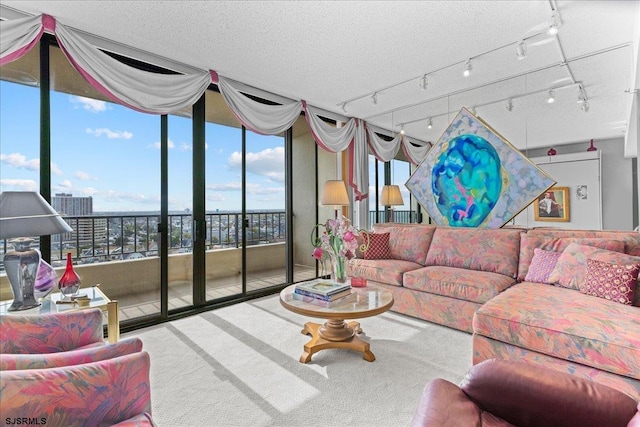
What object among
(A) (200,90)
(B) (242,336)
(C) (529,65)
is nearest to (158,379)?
(B) (242,336)

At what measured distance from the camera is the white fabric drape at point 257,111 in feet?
11.6

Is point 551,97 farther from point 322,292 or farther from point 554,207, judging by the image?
point 322,292

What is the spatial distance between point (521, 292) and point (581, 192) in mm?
5446

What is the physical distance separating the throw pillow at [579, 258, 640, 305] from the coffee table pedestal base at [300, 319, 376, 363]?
165cm

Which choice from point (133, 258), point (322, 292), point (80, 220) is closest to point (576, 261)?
point (322, 292)

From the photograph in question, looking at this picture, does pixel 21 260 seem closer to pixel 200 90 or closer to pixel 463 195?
pixel 200 90

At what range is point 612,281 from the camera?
7.24ft

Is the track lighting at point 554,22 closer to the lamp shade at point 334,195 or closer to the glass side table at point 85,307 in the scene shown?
the lamp shade at point 334,195

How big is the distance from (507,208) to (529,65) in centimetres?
153

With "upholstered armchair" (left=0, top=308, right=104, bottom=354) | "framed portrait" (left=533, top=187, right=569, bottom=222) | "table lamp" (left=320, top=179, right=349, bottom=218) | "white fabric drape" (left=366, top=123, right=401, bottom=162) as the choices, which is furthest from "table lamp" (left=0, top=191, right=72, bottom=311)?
"framed portrait" (left=533, top=187, right=569, bottom=222)

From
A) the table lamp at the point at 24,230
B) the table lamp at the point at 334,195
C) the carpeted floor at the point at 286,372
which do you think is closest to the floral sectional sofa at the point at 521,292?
the carpeted floor at the point at 286,372

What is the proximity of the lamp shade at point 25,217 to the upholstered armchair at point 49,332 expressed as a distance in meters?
0.57

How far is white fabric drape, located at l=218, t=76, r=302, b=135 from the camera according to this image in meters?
3.54
